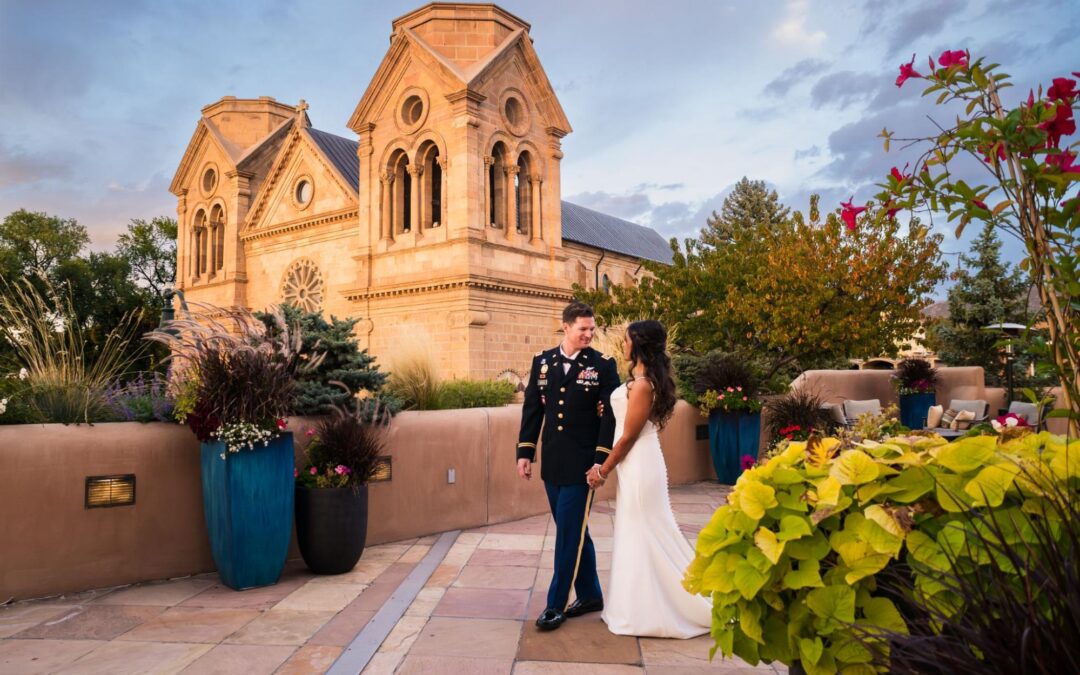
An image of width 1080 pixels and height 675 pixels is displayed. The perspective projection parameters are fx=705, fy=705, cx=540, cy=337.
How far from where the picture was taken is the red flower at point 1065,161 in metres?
2.09

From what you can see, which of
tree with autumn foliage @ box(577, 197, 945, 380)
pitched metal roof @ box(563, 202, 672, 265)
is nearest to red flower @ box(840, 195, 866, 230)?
tree with autumn foliage @ box(577, 197, 945, 380)

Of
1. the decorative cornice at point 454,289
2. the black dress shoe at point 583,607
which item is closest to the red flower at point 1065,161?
the black dress shoe at point 583,607

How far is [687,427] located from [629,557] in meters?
7.21

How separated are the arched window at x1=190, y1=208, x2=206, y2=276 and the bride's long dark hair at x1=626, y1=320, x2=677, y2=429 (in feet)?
122

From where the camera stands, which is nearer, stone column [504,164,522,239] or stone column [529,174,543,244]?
stone column [504,164,522,239]

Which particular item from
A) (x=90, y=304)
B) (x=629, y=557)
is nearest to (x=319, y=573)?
(x=629, y=557)

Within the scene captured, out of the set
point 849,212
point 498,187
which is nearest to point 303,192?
point 498,187

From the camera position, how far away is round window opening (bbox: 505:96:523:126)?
25000 millimetres

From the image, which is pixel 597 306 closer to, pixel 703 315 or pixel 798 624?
pixel 703 315

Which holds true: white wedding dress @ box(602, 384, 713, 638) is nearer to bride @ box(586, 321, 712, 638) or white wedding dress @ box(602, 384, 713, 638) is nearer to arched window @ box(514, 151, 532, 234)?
bride @ box(586, 321, 712, 638)

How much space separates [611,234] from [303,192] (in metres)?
19.5

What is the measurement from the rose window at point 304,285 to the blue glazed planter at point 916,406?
22903 mm

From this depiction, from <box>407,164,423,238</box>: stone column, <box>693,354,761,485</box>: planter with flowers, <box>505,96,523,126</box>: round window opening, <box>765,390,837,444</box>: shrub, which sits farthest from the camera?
<box>505,96,523,126</box>: round window opening

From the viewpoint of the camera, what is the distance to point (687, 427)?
1154 cm
